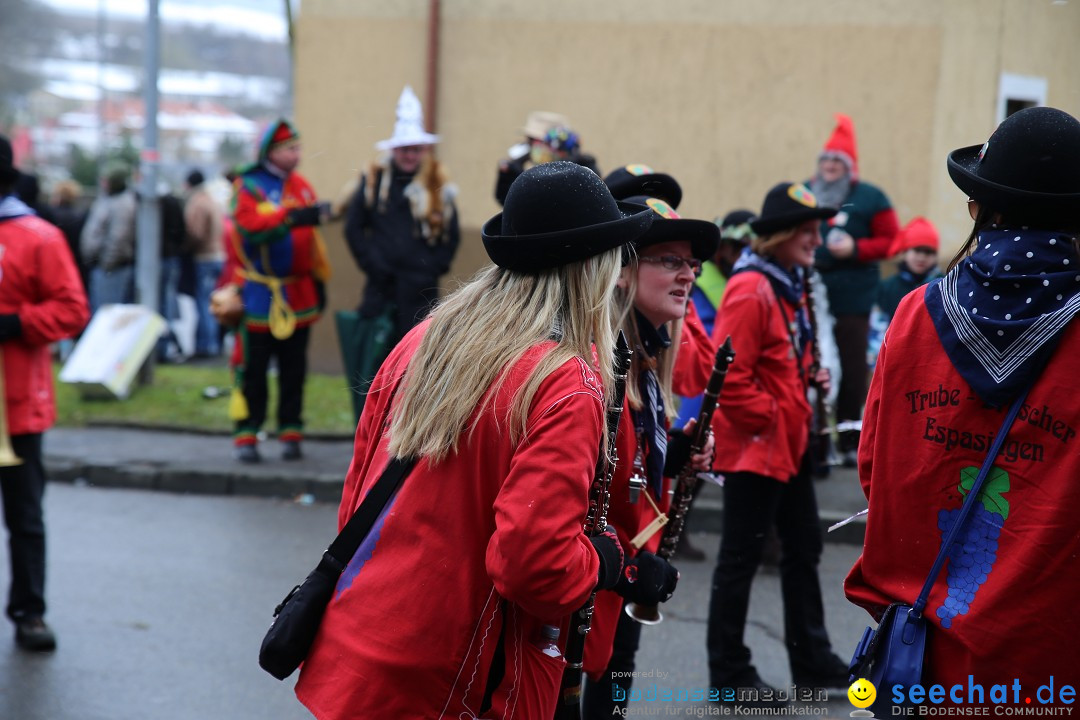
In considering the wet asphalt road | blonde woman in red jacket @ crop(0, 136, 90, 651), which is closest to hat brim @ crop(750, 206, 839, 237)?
the wet asphalt road

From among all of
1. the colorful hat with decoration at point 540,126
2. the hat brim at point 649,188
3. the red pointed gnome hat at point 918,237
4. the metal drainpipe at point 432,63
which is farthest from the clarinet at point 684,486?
the metal drainpipe at point 432,63

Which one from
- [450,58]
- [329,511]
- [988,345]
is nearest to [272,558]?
[329,511]

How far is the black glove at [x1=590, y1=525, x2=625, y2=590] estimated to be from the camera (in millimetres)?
2645

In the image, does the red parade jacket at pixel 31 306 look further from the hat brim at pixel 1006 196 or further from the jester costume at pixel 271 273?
the hat brim at pixel 1006 196

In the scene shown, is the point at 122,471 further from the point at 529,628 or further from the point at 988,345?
the point at 988,345

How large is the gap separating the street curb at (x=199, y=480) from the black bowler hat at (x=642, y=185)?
411 cm

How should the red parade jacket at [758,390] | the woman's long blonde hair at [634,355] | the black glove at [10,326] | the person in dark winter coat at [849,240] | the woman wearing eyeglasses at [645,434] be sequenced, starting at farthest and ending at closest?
the person in dark winter coat at [849,240], the black glove at [10,326], the red parade jacket at [758,390], the woman's long blonde hair at [634,355], the woman wearing eyeglasses at [645,434]

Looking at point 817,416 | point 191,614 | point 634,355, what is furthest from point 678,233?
point 191,614

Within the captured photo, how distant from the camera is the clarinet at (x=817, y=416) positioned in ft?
16.4

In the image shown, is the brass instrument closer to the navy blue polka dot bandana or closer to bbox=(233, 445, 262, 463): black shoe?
bbox=(233, 445, 262, 463): black shoe

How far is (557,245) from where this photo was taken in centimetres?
260

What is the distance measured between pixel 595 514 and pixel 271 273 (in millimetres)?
6011

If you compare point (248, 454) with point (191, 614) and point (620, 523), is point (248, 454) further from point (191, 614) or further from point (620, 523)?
point (620, 523)

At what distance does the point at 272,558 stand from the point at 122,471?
7.30ft
